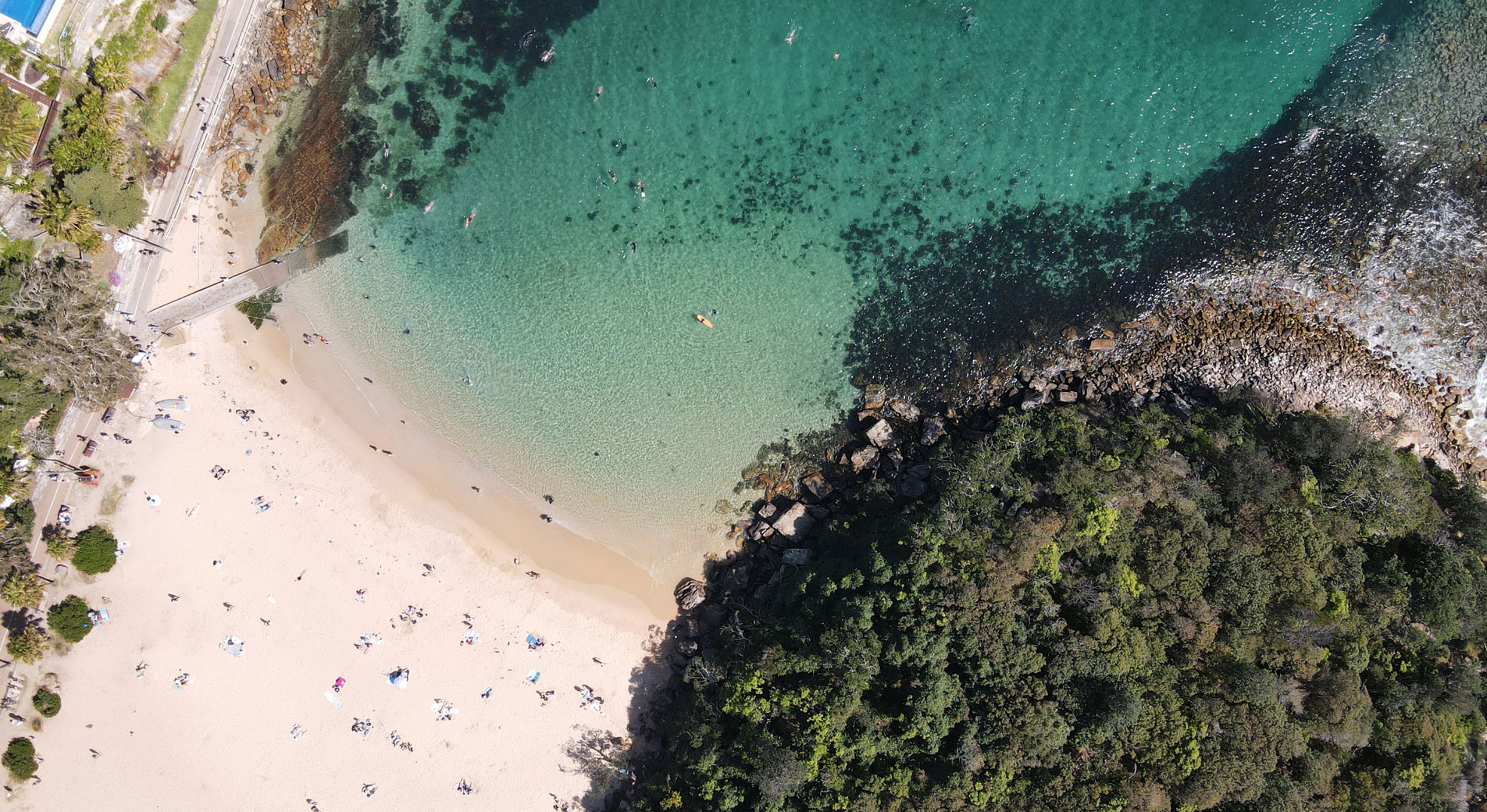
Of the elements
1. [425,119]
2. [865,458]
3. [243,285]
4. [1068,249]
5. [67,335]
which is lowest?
[865,458]

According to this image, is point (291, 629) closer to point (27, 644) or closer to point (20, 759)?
point (27, 644)

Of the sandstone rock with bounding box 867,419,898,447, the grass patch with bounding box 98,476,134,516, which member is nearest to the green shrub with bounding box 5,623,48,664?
the grass patch with bounding box 98,476,134,516

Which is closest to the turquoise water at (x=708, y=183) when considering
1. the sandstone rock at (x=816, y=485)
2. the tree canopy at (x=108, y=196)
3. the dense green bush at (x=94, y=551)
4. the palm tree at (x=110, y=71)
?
the sandstone rock at (x=816, y=485)

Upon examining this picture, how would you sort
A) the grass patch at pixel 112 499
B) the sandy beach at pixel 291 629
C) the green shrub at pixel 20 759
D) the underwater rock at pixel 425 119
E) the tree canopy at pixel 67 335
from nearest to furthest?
the tree canopy at pixel 67 335 < the green shrub at pixel 20 759 < the sandy beach at pixel 291 629 < the grass patch at pixel 112 499 < the underwater rock at pixel 425 119

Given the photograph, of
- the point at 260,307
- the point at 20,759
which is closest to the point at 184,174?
the point at 260,307

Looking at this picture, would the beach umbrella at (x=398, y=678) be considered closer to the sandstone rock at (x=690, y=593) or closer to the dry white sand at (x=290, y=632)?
the dry white sand at (x=290, y=632)
